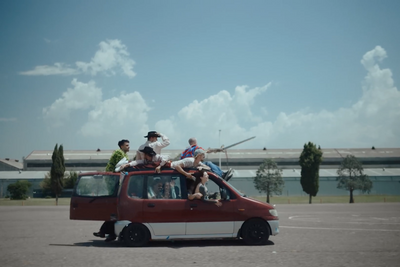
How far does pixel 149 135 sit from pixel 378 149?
96189 millimetres

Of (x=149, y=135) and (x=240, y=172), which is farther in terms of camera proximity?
(x=240, y=172)

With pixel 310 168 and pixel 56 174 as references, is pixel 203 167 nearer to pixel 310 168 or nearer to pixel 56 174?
pixel 310 168

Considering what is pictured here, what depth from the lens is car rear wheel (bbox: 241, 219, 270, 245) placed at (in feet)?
34.7

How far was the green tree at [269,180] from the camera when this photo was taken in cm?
6700

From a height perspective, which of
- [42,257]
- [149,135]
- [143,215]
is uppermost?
[149,135]

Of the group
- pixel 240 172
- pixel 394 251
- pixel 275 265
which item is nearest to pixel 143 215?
pixel 275 265

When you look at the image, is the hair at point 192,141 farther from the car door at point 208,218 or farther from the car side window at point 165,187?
the car door at point 208,218

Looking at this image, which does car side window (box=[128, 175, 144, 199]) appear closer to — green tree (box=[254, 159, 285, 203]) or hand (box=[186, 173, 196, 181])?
hand (box=[186, 173, 196, 181])

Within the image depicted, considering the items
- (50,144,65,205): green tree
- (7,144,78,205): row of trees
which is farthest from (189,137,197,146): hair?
(50,144,65,205): green tree

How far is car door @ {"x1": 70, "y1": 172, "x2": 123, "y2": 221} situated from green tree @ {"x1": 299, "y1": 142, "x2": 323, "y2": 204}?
57.3 m

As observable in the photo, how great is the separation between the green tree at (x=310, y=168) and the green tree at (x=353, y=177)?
3.47 meters

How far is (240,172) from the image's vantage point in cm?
8494

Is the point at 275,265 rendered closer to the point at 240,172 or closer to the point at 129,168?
the point at 129,168

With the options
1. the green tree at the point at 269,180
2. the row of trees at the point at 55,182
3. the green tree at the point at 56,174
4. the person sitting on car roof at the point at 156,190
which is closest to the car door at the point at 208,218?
the person sitting on car roof at the point at 156,190
